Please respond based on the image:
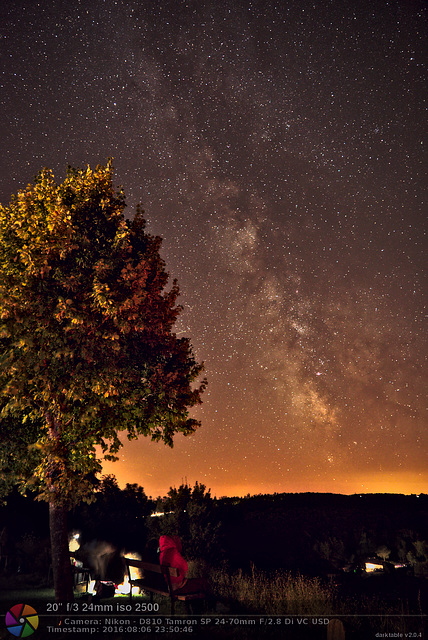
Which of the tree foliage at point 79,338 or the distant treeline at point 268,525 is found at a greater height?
the tree foliage at point 79,338

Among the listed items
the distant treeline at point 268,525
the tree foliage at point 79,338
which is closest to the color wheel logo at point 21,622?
the tree foliage at point 79,338

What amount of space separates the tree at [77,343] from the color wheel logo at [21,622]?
86 centimetres

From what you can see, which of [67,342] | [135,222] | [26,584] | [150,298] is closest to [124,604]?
[67,342]

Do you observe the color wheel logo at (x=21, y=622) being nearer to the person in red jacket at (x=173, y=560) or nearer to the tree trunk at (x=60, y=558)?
the tree trunk at (x=60, y=558)

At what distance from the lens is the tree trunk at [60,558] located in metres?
10.7

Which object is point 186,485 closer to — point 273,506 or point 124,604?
point 273,506

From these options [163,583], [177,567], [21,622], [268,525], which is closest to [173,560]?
[177,567]

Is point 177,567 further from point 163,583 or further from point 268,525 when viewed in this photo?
point 268,525

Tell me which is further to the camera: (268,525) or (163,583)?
(268,525)

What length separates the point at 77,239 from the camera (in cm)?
1174

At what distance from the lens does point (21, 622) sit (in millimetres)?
9430

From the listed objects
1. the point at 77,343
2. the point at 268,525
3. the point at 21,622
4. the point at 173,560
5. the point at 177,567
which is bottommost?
the point at 268,525

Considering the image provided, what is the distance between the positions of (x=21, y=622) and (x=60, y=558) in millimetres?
1654

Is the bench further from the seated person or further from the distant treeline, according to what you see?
the distant treeline
